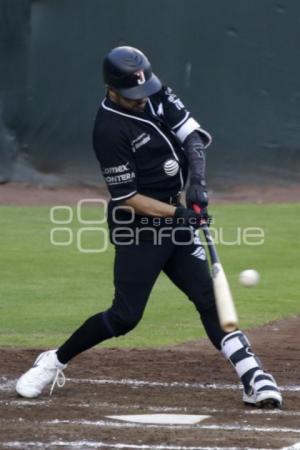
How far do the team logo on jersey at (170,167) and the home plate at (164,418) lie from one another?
119cm

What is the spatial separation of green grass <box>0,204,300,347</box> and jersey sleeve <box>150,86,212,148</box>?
7.46 feet

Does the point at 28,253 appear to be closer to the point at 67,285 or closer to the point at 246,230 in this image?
the point at 67,285

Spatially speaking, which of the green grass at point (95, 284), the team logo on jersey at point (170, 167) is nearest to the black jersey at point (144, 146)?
the team logo on jersey at point (170, 167)

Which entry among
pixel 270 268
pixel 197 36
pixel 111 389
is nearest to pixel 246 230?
pixel 270 268

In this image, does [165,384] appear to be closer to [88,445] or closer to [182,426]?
[182,426]

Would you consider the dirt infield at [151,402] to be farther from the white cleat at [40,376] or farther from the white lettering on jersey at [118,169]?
the white lettering on jersey at [118,169]

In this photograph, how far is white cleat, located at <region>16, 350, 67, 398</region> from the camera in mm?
6082

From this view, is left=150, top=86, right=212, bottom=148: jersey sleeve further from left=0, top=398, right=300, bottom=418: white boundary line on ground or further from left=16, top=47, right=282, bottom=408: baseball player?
left=0, top=398, right=300, bottom=418: white boundary line on ground

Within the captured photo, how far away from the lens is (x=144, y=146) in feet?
19.1

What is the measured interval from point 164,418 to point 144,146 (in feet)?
4.38

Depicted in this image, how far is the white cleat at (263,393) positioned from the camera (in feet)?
18.9

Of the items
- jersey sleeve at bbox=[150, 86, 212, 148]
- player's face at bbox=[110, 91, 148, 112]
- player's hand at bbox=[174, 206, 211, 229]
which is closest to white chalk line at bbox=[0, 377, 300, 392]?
player's hand at bbox=[174, 206, 211, 229]

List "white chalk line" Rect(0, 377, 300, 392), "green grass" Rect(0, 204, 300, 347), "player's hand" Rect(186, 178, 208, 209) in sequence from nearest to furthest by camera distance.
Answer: "player's hand" Rect(186, 178, 208, 209) < "white chalk line" Rect(0, 377, 300, 392) < "green grass" Rect(0, 204, 300, 347)

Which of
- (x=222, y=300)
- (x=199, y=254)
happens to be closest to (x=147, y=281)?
(x=199, y=254)
